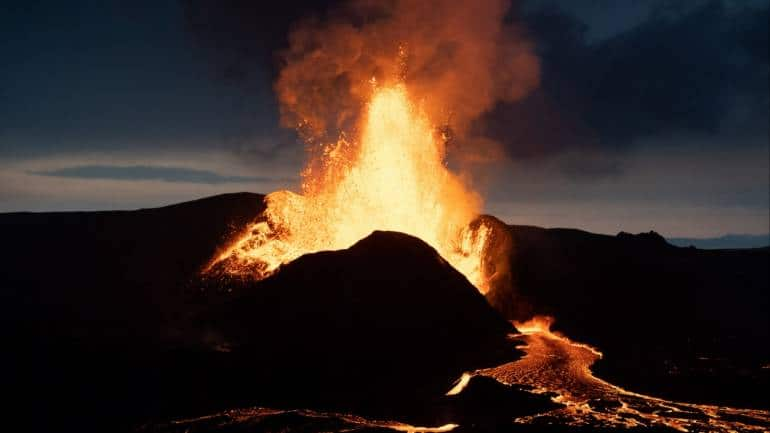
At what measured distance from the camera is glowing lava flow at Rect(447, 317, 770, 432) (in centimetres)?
2762

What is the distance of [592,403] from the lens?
101 ft

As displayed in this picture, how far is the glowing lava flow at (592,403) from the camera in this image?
1088 inches

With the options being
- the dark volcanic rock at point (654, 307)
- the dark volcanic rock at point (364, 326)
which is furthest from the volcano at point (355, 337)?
the dark volcanic rock at point (654, 307)

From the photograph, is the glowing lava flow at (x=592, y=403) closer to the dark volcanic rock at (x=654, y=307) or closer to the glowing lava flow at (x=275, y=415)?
the dark volcanic rock at (x=654, y=307)

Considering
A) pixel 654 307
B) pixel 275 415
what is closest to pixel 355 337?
pixel 275 415

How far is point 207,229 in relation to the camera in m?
64.8

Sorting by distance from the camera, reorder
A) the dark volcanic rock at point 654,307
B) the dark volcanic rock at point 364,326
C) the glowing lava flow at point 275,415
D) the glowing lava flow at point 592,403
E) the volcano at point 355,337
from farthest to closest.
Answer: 1. the dark volcanic rock at point 654,307
2. the dark volcanic rock at point 364,326
3. the volcano at point 355,337
4. the glowing lava flow at point 275,415
5. the glowing lava flow at point 592,403

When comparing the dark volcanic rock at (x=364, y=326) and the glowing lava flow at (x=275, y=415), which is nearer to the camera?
the glowing lava flow at (x=275, y=415)

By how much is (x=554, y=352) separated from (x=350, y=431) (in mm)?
20448

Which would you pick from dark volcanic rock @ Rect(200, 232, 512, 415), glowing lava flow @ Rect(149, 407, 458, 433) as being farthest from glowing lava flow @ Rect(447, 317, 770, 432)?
glowing lava flow @ Rect(149, 407, 458, 433)

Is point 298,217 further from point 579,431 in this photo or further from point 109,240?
point 579,431

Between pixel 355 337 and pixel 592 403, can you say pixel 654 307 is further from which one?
pixel 355 337

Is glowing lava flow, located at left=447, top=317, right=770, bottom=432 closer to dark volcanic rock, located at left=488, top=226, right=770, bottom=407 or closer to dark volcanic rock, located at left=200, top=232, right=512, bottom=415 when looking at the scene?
dark volcanic rock, located at left=488, top=226, right=770, bottom=407

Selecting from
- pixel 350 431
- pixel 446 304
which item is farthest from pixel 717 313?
pixel 350 431
